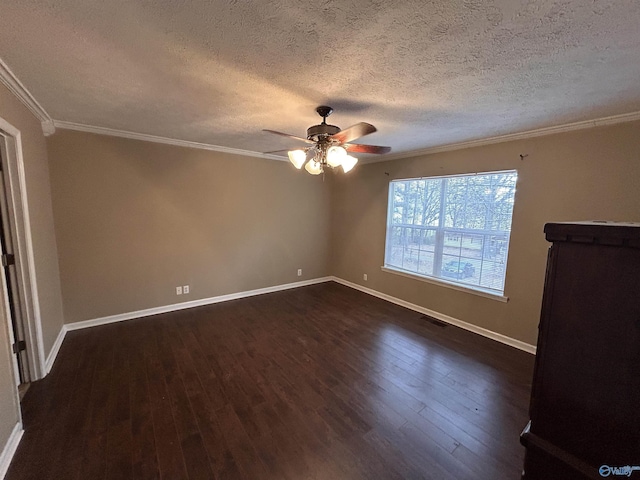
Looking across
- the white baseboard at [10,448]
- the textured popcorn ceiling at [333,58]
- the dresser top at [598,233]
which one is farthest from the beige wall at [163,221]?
the dresser top at [598,233]

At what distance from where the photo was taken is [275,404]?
2.08 meters

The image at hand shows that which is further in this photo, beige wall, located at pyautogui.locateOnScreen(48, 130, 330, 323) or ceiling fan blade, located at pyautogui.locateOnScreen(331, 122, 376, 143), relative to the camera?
beige wall, located at pyautogui.locateOnScreen(48, 130, 330, 323)

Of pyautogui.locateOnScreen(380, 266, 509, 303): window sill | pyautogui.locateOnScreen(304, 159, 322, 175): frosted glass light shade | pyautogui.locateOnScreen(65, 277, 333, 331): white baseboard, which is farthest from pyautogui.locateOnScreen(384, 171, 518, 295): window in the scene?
pyautogui.locateOnScreen(304, 159, 322, 175): frosted glass light shade

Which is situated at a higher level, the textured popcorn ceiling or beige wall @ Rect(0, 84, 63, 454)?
the textured popcorn ceiling

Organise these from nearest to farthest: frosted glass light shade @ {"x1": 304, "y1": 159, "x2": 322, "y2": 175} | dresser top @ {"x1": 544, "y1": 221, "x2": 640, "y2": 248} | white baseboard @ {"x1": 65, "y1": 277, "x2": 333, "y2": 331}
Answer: dresser top @ {"x1": 544, "y1": 221, "x2": 640, "y2": 248} < frosted glass light shade @ {"x1": 304, "y1": 159, "x2": 322, "y2": 175} < white baseboard @ {"x1": 65, "y1": 277, "x2": 333, "y2": 331}

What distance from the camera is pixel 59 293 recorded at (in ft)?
9.84

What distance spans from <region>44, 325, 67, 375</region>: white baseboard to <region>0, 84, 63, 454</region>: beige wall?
6 centimetres

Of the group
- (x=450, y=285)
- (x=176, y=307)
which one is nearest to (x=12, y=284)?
(x=176, y=307)

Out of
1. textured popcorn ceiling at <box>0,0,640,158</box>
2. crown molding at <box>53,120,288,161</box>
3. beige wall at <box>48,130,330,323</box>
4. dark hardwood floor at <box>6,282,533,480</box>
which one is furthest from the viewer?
beige wall at <box>48,130,330,323</box>

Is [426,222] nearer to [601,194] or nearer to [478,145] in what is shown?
[478,145]

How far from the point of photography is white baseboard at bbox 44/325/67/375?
240 centimetres

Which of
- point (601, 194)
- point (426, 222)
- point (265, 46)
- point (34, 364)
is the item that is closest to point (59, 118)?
point (34, 364)

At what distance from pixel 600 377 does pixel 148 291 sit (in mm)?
4276

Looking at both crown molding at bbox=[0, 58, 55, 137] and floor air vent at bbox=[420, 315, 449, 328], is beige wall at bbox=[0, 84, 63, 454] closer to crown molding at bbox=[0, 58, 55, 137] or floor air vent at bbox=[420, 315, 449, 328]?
crown molding at bbox=[0, 58, 55, 137]
